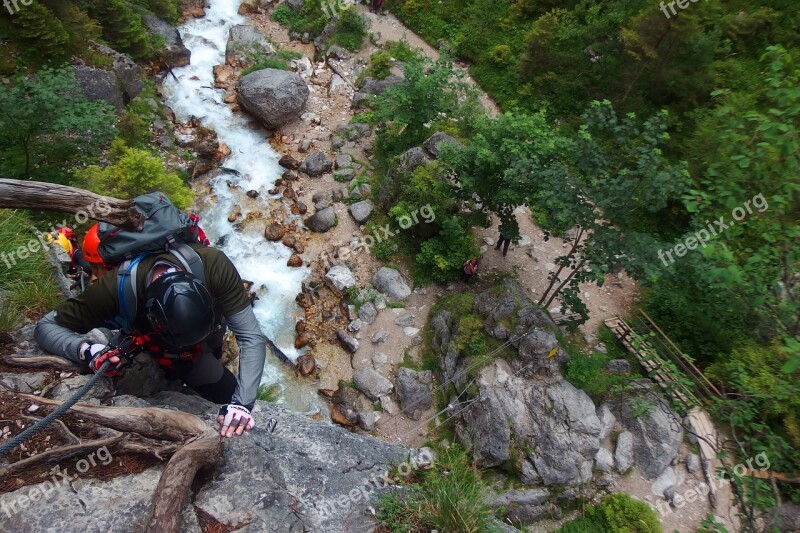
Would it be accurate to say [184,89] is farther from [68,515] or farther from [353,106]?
[68,515]

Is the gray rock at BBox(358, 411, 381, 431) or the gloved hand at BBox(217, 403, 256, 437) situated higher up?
the gloved hand at BBox(217, 403, 256, 437)

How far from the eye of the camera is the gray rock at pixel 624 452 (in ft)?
27.7

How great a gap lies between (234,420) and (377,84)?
1469 cm

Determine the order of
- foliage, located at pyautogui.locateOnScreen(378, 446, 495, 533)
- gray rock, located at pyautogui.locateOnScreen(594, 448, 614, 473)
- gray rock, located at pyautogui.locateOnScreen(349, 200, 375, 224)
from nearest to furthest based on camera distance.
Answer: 1. foliage, located at pyautogui.locateOnScreen(378, 446, 495, 533)
2. gray rock, located at pyautogui.locateOnScreen(594, 448, 614, 473)
3. gray rock, located at pyautogui.locateOnScreen(349, 200, 375, 224)

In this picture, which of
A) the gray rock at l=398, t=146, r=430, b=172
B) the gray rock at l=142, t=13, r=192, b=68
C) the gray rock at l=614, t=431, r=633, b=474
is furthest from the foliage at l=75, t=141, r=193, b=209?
the gray rock at l=614, t=431, r=633, b=474

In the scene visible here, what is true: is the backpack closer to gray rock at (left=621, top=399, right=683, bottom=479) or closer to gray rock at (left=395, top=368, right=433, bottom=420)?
gray rock at (left=395, top=368, right=433, bottom=420)

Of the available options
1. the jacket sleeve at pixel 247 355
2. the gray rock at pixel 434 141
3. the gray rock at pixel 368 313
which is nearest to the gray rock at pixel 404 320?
the gray rock at pixel 368 313

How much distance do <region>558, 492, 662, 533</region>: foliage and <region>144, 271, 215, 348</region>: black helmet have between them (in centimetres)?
799

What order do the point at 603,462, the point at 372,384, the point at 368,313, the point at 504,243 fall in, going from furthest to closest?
the point at 504,243 < the point at 368,313 < the point at 372,384 < the point at 603,462

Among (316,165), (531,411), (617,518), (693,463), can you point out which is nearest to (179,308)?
(531,411)

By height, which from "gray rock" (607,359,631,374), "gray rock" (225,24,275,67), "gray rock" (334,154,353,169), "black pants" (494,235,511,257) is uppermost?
"gray rock" (607,359,631,374)

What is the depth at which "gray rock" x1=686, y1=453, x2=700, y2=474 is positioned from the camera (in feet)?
27.5

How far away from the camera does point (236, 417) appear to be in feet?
12.1

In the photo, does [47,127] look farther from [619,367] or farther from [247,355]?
[619,367]
